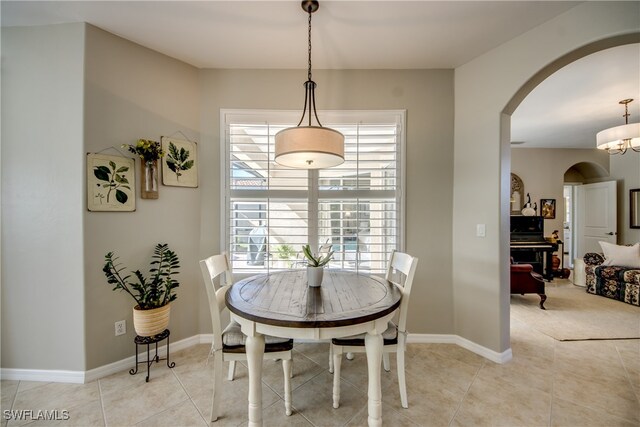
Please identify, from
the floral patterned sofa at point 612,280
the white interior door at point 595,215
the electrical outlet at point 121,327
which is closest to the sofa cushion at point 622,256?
the floral patterned sofa at point 612,280

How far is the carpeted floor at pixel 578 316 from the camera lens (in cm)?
277

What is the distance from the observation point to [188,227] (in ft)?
8.25

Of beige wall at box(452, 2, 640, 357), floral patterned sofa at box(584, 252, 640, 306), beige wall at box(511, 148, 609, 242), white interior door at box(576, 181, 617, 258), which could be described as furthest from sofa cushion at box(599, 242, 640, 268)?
beige wall at box(452, 2, 640, 357)

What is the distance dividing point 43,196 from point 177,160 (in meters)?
1.00

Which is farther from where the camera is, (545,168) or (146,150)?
(545,168)

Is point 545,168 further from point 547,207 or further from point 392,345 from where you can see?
point 392,345

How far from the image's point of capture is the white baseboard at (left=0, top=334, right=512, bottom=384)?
78.0 inches

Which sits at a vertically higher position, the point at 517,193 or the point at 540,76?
the point at 540,76

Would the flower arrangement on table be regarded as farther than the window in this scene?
No

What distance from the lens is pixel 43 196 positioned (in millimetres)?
1986

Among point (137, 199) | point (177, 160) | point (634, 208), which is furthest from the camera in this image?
point (634, 208)

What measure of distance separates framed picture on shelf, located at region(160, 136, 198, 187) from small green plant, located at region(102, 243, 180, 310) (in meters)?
0.63

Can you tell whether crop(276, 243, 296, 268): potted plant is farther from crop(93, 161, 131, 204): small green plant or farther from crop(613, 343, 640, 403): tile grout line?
crop(613, 343, 640, 403): tile grout line

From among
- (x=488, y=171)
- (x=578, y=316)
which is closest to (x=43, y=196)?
(x=488, y=171)
